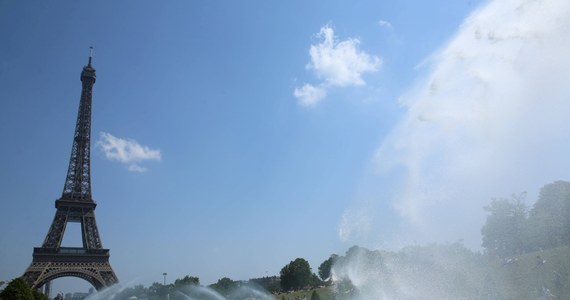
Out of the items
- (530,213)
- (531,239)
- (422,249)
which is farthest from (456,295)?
(530,213)

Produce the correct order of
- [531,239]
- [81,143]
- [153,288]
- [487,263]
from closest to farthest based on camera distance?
[487,263] < [531,239] < [81,143] < [153,288]

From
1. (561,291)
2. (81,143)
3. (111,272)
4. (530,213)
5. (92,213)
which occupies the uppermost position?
(81,143)

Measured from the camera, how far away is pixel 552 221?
179 feet

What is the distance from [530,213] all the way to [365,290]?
113 feet

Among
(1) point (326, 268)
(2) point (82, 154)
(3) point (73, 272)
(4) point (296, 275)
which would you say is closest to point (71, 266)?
(3) point (73, 272)

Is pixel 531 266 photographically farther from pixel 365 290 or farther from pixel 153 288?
pixel 153 288

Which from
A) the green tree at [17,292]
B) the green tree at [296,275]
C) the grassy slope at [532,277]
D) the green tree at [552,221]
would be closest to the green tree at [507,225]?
the green tree at [552,221]

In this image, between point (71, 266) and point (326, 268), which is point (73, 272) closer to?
point (71, 266)

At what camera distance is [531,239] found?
185 feet

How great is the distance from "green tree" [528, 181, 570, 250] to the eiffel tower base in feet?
224

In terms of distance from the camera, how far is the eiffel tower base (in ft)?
234

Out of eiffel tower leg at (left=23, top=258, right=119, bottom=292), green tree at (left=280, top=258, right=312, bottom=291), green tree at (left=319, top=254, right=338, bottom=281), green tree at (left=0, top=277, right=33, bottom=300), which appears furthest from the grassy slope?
green tree at (left=319, top=254, right=338, bottom=281)

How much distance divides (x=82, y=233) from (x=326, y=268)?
6053cm

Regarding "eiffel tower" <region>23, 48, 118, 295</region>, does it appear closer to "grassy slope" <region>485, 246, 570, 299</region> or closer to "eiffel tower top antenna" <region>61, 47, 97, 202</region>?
"eiffel tower top antenna" <region>61, 47, 97, 202</region>
